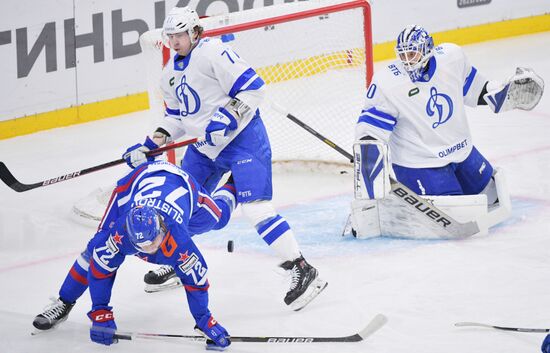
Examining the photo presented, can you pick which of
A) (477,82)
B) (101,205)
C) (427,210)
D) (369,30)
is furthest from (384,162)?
(101,205)

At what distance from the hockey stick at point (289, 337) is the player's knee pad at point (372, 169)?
101 cm

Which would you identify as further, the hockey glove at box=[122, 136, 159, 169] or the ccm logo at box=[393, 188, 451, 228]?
the ccm logo at box=[393, 188, 451, 228]

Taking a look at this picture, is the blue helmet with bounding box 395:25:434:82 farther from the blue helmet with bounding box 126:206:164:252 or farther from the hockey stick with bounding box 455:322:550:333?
the blue helmet with bounding box 126:206:164:252

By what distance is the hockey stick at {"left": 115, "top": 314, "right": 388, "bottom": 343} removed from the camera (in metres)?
4.35

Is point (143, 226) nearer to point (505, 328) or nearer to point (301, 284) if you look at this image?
point (301, 284)

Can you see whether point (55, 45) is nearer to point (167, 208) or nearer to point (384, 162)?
point (384, 162)

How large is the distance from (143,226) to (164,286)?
3.57ft

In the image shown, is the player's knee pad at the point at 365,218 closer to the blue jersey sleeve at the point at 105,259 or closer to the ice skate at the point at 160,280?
the ice skate at the point at 160,280

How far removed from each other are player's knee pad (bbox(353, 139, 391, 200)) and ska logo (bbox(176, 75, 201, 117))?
784mm

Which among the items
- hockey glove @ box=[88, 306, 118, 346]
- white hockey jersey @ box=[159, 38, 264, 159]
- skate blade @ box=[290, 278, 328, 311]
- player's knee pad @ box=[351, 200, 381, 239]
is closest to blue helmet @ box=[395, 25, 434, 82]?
player's knee pad @ box=[351, 200, 381, 239]

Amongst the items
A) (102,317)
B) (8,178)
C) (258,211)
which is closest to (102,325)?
(102,317)

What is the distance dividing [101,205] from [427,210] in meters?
1.81

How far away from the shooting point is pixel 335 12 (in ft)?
21.3

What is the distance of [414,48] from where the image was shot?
5.36m
